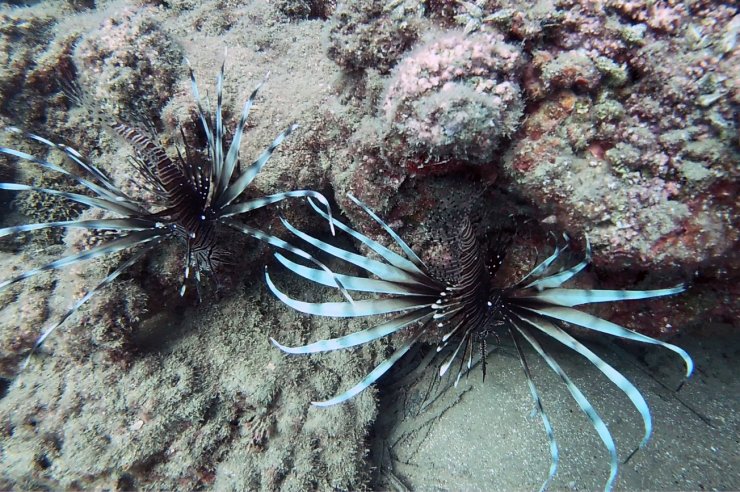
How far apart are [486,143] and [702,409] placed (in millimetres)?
2870

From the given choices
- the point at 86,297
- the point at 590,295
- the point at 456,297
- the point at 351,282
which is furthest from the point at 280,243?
the point at 590,295

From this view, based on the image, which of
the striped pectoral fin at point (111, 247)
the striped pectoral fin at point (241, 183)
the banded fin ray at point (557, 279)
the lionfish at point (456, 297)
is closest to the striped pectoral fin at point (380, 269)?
the lionfish at point (456, 297)

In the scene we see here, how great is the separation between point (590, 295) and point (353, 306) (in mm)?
1143

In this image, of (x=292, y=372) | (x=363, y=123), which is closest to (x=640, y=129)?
(x=363, y=123)

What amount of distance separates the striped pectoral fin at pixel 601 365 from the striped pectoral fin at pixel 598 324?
0.22 feet

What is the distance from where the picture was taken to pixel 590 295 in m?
1.71

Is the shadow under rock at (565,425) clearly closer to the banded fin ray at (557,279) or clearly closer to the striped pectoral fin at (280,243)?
the banded fin ray at (557,279)

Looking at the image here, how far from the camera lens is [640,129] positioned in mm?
1841

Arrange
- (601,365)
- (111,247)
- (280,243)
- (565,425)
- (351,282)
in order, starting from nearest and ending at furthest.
→ (601,365) < (351,282) < (280,243) < (111,247) < (565,425)

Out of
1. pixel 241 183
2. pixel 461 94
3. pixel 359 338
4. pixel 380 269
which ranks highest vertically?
pixel 461 94

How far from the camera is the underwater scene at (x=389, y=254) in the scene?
1.83 m

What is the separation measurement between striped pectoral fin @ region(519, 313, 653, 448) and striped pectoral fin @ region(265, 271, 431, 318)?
0.63 metres

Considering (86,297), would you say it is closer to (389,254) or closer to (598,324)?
(389,254)

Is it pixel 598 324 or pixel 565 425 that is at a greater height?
pixel 598 324
